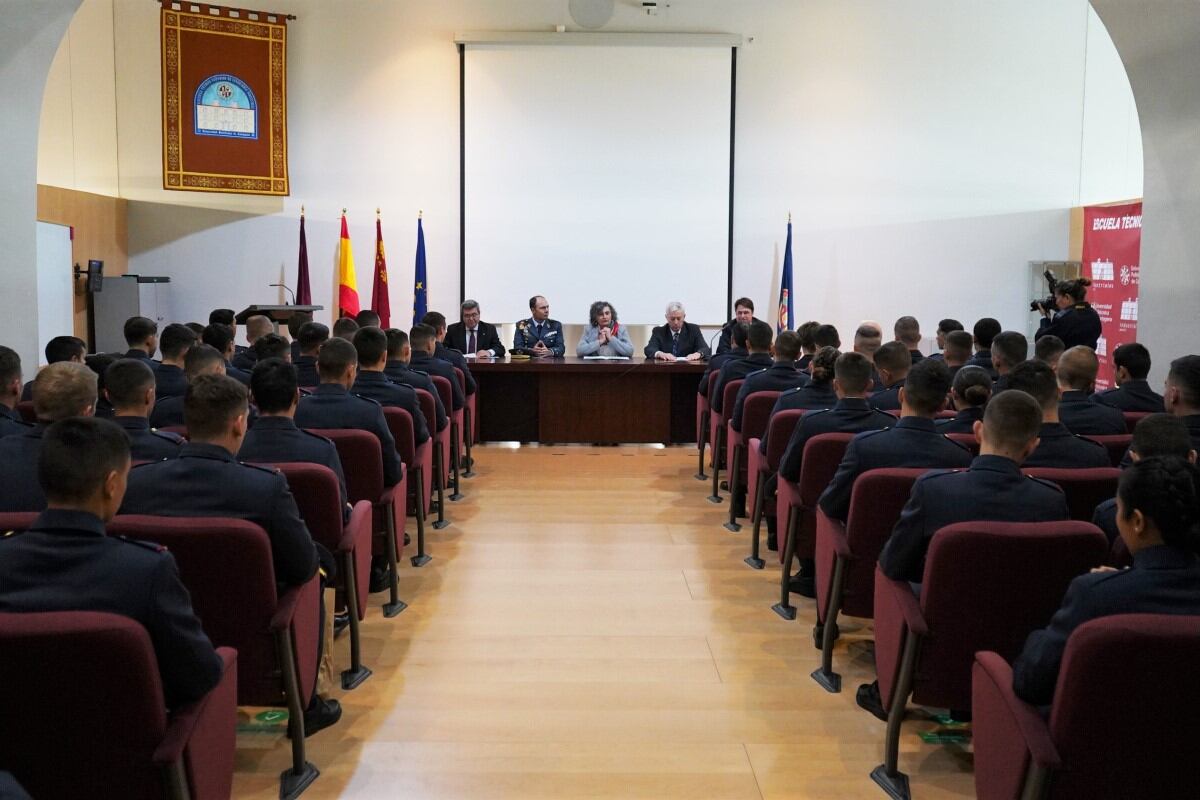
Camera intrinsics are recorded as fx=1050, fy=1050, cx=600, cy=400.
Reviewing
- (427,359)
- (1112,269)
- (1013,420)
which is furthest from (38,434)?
(1112,269)

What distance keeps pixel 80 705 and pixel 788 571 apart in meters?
3.19

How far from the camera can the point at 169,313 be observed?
34.2 ft

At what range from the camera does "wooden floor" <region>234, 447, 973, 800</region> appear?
10.2 ft

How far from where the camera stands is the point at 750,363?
22.6 feet

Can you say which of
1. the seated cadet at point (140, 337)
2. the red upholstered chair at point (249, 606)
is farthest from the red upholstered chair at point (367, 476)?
the seated cadet at point (140, 337)

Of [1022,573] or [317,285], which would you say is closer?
[1022,573]

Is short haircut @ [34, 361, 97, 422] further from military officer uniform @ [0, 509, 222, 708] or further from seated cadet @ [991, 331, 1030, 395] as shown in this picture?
seated cadet @ [991, 331, 1030, 395]

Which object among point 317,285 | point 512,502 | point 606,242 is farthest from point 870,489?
point 317,285

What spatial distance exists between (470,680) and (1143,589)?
2.46 meters

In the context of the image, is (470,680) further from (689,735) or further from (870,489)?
(870,489)

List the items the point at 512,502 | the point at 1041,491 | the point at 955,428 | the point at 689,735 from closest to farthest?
the point at 1041,491 → the point at 689,735 → the point at 955,428 → the point at 512,502

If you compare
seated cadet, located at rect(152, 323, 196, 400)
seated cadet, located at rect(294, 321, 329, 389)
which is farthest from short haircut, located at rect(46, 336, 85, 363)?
seated cadet, located at rect(294, 321, 329, 389)

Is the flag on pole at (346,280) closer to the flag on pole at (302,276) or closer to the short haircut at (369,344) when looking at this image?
the flag on pole at (302,276)

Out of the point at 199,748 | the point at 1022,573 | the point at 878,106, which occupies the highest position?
the point at 878,106
